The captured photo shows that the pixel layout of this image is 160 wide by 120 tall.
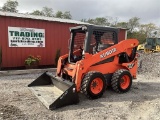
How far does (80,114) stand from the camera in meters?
4.64

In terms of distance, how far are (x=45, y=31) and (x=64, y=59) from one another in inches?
206

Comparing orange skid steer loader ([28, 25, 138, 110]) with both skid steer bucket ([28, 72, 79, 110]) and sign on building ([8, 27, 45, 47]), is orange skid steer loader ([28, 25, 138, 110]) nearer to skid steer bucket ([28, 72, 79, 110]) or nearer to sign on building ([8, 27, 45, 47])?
skid steer bucket ([28, 72, 79, 110])

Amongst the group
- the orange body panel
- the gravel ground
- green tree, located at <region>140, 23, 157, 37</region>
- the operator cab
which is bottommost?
the gravel ground

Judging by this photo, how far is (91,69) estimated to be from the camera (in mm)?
5957

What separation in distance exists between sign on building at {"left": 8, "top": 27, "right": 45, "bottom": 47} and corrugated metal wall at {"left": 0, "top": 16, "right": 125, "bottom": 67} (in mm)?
166

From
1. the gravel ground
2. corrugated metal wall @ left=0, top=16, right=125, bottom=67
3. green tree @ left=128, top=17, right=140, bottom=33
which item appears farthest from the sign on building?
green tree @ left=128, top=17, right=140, bottom=33

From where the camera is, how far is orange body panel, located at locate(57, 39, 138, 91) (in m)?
5.55

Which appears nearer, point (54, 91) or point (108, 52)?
point (54, 91)

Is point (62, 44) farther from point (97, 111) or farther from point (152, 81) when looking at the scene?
point (97, 111)

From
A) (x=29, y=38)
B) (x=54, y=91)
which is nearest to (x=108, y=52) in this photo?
(x=54, y=91)

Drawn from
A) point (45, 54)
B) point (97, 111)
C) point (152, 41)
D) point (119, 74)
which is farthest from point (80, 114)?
point (152, 41)

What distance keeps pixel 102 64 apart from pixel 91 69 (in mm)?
441

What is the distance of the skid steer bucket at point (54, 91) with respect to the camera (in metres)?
4.89

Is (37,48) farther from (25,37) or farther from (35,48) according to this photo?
(25,37)
